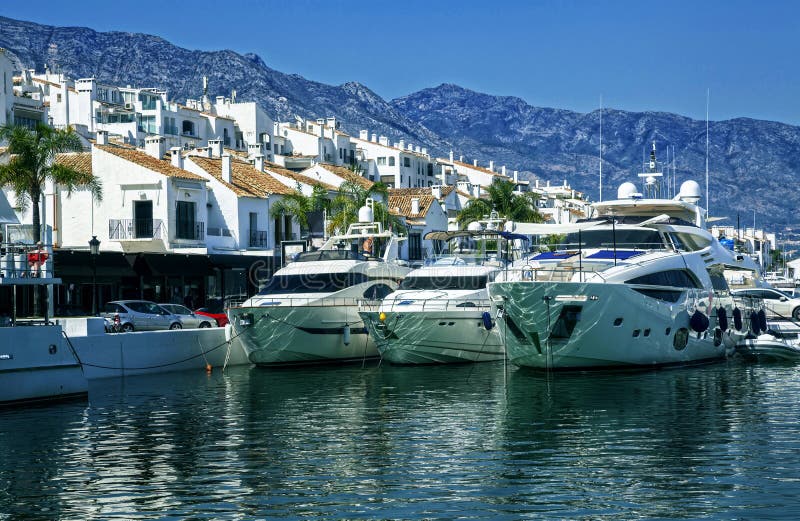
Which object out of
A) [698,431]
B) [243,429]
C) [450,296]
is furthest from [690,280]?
[243,429]

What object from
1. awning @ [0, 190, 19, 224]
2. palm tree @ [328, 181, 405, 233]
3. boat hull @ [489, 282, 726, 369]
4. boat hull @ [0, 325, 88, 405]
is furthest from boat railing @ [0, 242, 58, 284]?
palm tree @ [328, 181, 405, 233]

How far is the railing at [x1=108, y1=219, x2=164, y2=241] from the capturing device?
57594 mm

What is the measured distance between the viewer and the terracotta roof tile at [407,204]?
8175cm

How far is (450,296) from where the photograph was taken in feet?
119

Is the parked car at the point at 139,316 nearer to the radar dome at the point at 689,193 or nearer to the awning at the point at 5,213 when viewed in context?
the awning at the point at 5,213

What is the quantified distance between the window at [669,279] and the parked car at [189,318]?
18923mm

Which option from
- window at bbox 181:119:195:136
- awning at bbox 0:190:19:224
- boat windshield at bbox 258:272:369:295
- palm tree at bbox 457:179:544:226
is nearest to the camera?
awning at bbox 0:190:19:224

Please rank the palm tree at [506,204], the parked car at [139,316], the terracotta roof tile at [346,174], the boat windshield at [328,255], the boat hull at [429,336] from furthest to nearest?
the terracotta roof tile at [346,174], the palm tree at [506,204], the parked car at [139,316], the boat windshield at [328,255], the boat hull at [429,336]

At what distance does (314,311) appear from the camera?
3650 cm

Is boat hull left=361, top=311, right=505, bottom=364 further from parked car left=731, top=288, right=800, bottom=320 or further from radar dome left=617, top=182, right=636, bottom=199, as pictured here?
parked car left=731, top=288, right=800, bottom=320

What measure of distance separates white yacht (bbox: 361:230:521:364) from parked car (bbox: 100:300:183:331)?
32.5 feet

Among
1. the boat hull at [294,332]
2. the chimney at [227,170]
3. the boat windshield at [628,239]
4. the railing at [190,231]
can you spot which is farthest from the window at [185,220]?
the boat windshield at [628,239]

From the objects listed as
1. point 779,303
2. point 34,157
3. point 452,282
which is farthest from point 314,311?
point 779,303

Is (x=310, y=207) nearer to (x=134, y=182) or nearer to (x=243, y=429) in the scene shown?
(x=134, y=182)
